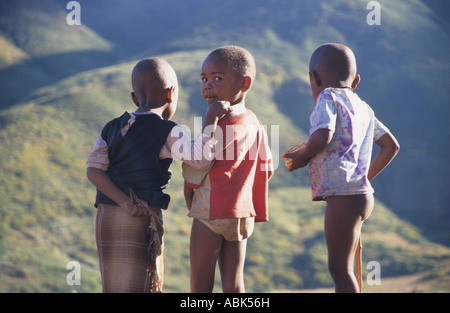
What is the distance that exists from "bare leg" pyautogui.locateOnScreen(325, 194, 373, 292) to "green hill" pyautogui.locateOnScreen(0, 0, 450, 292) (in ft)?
24.6

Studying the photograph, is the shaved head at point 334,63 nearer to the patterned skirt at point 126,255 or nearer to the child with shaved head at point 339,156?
the child with shaved head at point 339,156

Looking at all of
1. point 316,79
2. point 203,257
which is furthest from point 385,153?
point 203,257

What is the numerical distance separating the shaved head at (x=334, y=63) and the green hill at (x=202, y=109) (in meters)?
7.54

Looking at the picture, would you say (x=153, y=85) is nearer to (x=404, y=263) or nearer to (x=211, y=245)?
(x=211, y=245)

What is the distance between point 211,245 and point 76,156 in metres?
10.4

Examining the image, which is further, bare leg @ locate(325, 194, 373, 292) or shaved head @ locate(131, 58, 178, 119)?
shaved head @ locate(131, 58, 178, 119)

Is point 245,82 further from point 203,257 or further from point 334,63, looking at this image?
point 203,257

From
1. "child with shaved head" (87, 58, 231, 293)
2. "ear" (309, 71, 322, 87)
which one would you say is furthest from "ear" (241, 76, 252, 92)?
"ear" (309, 71, 322, 87)

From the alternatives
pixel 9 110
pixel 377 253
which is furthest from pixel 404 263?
pixel 9 110

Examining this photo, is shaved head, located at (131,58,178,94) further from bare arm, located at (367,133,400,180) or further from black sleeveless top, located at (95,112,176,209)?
bare arm, located at (367,133,400,180)

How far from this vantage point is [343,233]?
2.61m

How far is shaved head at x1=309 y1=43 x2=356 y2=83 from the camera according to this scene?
9.45ft
